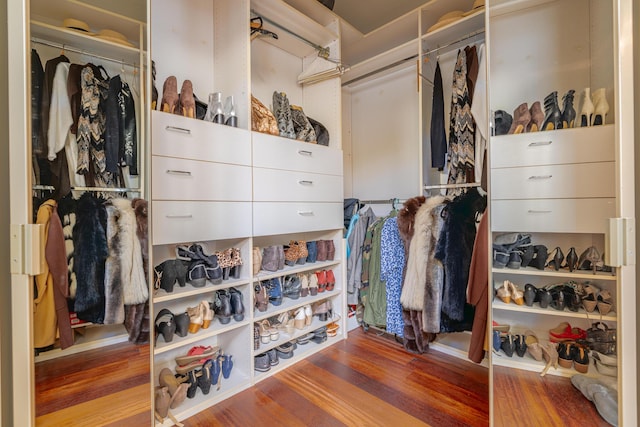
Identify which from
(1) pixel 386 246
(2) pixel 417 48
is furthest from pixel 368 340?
(2) pixel 417 48

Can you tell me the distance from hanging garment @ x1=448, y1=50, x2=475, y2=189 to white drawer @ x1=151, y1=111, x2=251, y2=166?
147 centimetres

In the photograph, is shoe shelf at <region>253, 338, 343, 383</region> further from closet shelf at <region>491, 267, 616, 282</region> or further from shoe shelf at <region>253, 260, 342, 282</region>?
closet shelf at <region>491, 267, 616, 282</region>

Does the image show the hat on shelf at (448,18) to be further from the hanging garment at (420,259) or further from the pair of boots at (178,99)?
the pair of boots at (178,99)

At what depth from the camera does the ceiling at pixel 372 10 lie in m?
2.29

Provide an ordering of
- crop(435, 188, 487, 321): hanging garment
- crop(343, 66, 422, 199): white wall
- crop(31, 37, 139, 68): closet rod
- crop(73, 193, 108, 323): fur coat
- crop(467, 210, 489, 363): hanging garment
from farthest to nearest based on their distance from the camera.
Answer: crop(343, 66, 422, 199): white wall, crop(435, 188, 487, 321): hanging garment, crop(467, 210, 489, 363): hanging garment, crop(73, 193, 108, 323): fur coat, crop(31, 37, 139, 68): closet rod

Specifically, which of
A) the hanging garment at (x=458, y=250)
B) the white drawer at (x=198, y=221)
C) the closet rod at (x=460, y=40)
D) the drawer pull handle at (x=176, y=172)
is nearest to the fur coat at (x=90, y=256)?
the white drawer at (x=198, y=221)

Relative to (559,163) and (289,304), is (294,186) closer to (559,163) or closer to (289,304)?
(289,304)

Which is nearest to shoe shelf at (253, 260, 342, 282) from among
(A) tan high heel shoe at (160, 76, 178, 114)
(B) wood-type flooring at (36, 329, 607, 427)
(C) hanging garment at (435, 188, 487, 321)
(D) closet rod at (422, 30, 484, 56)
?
(B) wood-type flooring at (36, 329, 607, 427)

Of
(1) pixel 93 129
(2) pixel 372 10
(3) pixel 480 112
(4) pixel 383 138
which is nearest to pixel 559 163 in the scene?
(3) pixel 480 112

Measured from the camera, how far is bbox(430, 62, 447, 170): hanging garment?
209cm

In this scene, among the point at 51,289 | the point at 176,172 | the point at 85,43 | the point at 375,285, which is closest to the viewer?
the point at 51,289

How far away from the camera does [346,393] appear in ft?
5.33

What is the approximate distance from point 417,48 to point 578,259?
1939mm

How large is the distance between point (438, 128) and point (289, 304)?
1.77 metres
